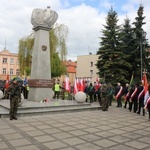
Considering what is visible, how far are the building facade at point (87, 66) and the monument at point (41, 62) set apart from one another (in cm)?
4113

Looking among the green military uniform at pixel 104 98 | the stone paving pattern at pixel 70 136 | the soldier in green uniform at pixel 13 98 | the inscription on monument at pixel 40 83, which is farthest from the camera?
the inscription on monument at pixel 40 83

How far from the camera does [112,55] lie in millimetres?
23234

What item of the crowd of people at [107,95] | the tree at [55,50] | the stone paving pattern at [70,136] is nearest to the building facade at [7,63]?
the tree at [55,50]

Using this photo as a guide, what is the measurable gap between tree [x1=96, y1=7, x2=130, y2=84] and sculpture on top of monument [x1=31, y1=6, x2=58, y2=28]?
9690mm

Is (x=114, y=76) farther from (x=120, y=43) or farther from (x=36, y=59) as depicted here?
(x=36, y=59)

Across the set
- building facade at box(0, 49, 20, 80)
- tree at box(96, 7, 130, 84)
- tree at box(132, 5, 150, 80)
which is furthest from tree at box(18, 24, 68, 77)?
building facade at box(0, 49, 20, 80)

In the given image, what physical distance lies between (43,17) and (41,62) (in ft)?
10.1

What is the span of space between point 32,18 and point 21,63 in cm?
1553

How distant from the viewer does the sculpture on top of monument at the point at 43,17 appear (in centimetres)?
1449

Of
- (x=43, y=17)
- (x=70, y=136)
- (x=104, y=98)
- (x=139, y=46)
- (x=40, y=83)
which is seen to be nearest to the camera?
(x=70, y=136)

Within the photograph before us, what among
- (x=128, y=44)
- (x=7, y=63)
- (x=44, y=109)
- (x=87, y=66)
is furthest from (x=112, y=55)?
(x=7, y=63)

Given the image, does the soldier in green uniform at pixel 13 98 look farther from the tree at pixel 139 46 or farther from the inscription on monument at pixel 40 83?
the tree at pixel 139 46

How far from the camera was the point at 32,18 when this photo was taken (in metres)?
15.0

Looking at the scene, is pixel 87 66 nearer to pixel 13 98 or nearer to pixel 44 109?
pixel 44 109
